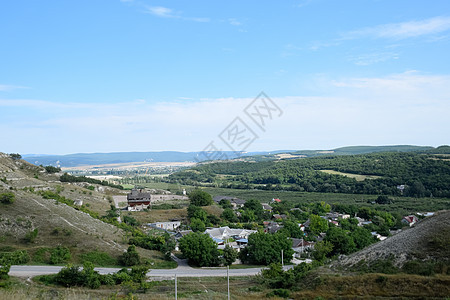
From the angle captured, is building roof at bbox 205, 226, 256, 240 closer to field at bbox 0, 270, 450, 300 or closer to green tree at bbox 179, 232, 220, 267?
green tree at bbox 179, 232, 220, 267

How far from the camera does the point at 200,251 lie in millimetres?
28250

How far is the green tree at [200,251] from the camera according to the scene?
1104 inches

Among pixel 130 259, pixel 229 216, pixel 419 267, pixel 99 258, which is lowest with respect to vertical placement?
pixel 229 216

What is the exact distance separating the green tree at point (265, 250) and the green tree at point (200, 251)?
9.93 ft

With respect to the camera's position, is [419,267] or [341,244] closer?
[419,267]

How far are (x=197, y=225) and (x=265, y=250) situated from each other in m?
13.5

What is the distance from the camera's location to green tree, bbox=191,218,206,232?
40941 millimetres

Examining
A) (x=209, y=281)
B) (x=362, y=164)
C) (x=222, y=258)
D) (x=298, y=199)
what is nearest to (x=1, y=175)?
(x=222, y=258)

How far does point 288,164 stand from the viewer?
12450 centimetres

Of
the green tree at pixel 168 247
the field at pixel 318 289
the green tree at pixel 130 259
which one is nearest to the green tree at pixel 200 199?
the green tree at pixel 168 247

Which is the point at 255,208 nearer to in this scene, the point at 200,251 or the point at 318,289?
the point at 200,251

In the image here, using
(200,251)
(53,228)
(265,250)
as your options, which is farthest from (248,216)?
(53,228)

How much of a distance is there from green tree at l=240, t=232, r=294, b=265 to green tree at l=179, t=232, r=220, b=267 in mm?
3026

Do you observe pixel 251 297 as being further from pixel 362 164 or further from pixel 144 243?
pixel 362 164
